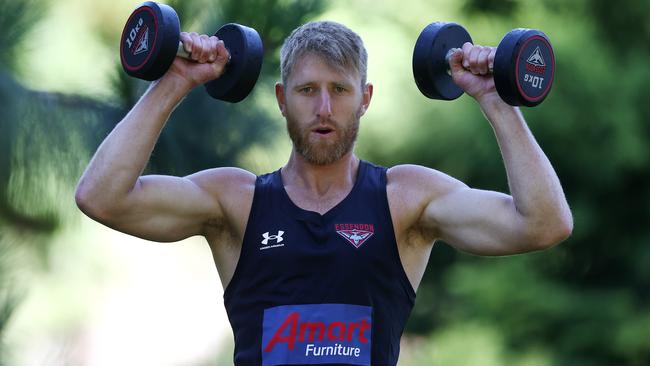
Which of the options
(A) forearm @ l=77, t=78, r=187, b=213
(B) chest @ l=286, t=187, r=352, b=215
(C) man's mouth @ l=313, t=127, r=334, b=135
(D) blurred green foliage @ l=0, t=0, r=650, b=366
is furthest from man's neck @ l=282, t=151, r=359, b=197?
(D) blurred green foliage @ l=0, t=0, r=650, b=366

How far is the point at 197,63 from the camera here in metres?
3.57

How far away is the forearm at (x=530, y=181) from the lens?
3.35 meters

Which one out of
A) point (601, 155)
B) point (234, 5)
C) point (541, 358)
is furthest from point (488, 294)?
point (234, 5)

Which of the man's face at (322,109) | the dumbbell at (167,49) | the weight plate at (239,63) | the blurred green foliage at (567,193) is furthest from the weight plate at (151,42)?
the blurred green foliage at (567,193)

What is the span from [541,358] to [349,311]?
751 centimetres

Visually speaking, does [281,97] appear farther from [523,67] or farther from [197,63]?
[523,67]

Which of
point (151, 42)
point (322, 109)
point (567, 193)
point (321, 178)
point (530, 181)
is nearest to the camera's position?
point (530, 181)

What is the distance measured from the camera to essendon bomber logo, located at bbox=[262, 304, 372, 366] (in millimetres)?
3398

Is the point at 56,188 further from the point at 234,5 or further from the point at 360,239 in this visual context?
the point at 360,239

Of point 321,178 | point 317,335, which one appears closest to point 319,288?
point 317,335

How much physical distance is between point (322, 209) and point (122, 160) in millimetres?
612

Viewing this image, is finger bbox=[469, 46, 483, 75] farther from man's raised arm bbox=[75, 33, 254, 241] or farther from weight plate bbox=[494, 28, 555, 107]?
man's raised arm bbox=[75, 33, 254, 241]

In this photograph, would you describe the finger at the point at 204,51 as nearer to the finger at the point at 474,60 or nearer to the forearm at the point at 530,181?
the finger at the point at 474,60

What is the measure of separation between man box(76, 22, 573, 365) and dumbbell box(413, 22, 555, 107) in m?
0.07
